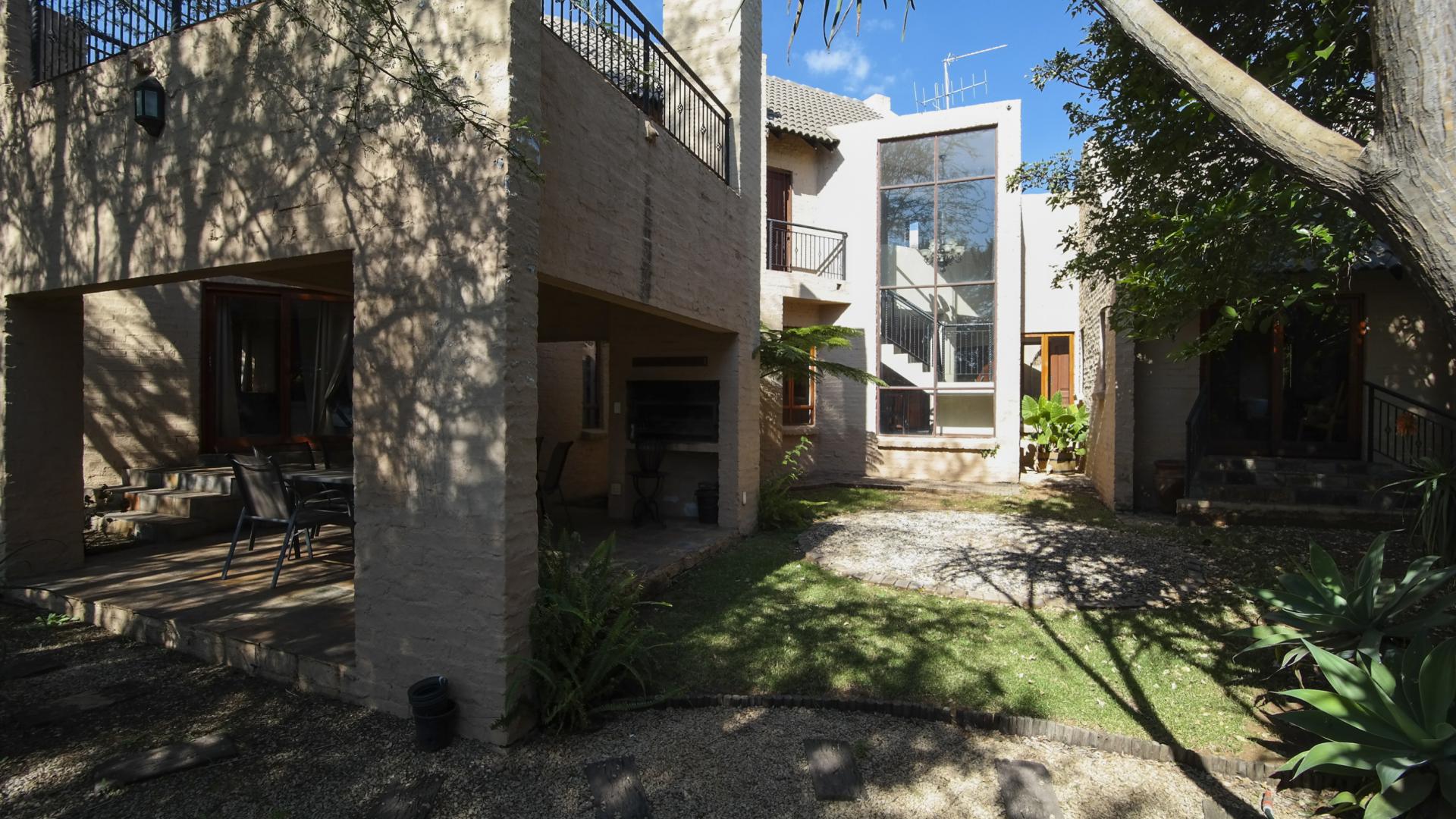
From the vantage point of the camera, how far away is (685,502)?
8.17 metres

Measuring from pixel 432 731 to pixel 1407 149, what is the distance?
433 cm

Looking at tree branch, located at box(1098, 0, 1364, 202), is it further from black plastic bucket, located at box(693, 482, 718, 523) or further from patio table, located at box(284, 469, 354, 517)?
black plastic bucket, located at box(693, 482, 718, 523)

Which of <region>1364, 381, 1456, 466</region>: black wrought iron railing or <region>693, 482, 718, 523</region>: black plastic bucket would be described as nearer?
<region>693, 482, 718, 523</region>: black plastic bucket

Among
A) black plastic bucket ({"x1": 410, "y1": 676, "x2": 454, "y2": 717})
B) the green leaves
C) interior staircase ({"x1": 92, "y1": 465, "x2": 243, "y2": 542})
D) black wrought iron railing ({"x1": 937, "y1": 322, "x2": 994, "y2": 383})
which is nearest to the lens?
black plastic bucket ({"x1": 410, "y1": 676, "x2": 454, "y2": 717})

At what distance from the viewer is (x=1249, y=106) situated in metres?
2.33

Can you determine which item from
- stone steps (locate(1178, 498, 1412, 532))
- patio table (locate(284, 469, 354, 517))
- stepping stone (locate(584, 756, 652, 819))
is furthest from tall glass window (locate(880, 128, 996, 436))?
stepping stone (locate(584, 756, 652, 819))

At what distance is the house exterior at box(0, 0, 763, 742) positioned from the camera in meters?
3.41

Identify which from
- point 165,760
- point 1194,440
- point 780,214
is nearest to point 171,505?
point 165,760

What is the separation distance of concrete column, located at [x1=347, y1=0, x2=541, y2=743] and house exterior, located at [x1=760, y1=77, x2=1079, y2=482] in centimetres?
864

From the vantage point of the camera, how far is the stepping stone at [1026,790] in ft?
9.34

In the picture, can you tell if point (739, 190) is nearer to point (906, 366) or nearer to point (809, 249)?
point (809, 249)

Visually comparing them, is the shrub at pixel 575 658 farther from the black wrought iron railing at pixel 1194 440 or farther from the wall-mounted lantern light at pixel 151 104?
the black wrought iron railing at pixel 1194 440

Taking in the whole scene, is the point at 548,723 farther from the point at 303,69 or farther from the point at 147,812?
the point at 303,69

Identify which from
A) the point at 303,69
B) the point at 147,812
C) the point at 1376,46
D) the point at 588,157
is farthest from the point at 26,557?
the point at 1376,46
